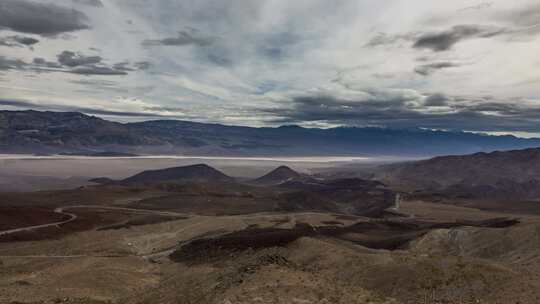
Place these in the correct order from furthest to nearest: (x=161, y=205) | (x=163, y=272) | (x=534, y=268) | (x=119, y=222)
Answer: (x=161, y=205), (x=119, y=222), (x=163, y=272), (x=534, y=268)

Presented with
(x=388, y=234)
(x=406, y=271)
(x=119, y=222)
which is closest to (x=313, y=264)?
(x=406, y=271)

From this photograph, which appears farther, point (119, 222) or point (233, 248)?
point (119, 222)

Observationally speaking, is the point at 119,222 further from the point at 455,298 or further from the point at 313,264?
the point at 455,298

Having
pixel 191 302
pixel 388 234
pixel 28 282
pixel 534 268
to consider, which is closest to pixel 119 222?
pixel 388 234

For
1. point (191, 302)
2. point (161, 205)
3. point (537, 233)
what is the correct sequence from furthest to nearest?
point (161, 205) → point (537, 233) → point (191, 302)

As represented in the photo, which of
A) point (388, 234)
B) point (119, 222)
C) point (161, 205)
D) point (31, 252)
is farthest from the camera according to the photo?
point (161, 205)

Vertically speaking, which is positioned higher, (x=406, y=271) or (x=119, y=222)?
(x=406, y=271)

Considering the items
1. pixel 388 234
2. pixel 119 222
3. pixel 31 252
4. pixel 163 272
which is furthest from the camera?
pixel 119 222

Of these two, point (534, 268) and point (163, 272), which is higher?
point (534, 268)

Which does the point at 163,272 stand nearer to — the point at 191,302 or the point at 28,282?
the point at 28,282
